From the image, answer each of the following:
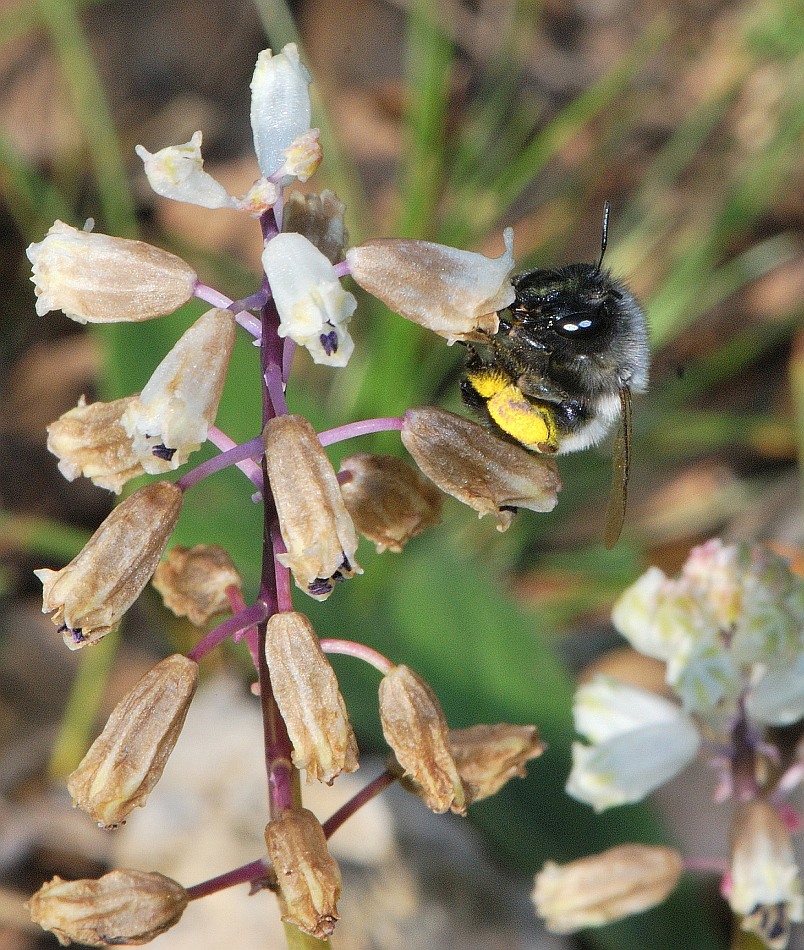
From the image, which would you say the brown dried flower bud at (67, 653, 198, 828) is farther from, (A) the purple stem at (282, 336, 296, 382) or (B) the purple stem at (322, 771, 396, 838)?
(A) the purple stem at (282, 336, 296, 382)

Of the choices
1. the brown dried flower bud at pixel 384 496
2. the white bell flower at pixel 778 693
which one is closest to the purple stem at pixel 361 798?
the brown dried flower bud at pixel 384 496

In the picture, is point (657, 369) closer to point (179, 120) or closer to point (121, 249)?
point (121, 249)

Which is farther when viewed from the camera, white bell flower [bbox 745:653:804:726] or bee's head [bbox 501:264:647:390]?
white bell flower [bbox 745:653:804:726]

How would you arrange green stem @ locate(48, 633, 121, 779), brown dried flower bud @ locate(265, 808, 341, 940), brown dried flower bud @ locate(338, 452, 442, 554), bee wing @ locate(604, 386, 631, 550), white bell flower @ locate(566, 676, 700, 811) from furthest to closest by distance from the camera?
1. green stem @ locate(48, 633, 121, 779)
2. white bell flower @ locate(566, 676, 700, 811)
3. bee wing @ locate(604, 386, 631, 550)
4. brown dried flower bud @ locate(338, 452, 442, 554)
5. brown dried flower bud @ locate(265, 808, 341, 940)

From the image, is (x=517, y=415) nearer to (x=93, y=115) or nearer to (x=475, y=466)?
(x=475, y=466)

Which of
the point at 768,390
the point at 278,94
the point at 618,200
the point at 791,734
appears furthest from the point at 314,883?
the point at 618,200

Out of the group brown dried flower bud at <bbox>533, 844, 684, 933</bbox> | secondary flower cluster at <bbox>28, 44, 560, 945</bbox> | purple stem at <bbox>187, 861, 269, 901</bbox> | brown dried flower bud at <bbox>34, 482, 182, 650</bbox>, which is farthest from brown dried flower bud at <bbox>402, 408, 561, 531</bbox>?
brown dried flower bud at <bbox>533, 844, 684, 933</bbox>
